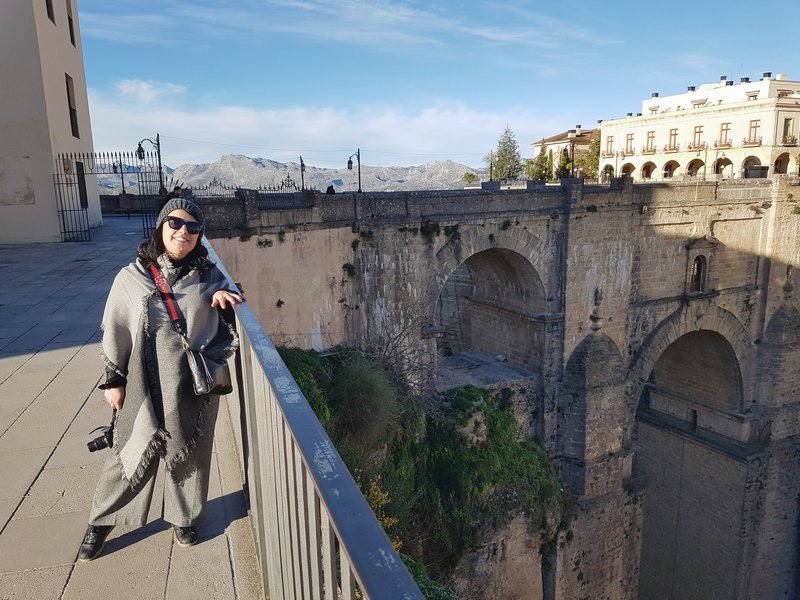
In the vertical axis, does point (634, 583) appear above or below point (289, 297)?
below

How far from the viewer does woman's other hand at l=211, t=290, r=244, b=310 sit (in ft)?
8.64

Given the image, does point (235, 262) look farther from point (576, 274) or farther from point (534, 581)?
point (534, 581)

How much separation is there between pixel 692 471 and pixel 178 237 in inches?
785

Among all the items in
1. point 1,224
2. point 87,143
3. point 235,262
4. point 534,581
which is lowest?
point 534,581

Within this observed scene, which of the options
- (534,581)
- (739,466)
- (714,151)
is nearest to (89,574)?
(534,581)

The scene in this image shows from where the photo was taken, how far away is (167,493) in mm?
2754

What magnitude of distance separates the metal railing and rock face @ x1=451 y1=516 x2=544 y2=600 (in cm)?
→ 1100

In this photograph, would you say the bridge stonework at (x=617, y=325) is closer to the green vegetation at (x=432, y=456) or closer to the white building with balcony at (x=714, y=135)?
the green vegetation at (x=432, y=456)

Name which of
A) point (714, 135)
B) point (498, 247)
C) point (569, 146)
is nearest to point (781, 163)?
point (714, 135)

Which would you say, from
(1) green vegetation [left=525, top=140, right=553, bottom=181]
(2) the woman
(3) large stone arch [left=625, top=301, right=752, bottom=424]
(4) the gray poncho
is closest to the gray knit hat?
(2) the woman

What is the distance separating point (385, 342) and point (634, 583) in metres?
9.73

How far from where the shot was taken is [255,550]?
2.73 metres

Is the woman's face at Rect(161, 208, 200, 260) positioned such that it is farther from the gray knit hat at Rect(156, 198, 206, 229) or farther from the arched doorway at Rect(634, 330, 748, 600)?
the arched doorway at Rect(634, 330, 748, 600)

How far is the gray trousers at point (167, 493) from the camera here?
267cm
